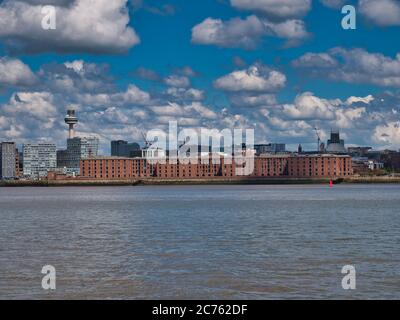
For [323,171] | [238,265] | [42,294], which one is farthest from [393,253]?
[323,171]

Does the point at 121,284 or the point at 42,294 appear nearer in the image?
the point at 42,294

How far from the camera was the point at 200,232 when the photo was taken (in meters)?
35.3

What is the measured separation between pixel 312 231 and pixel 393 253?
9641mm

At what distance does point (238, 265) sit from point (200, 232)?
12.5m

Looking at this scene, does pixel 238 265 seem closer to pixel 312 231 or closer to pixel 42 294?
pixel 42 294

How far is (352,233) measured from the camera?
111ft
